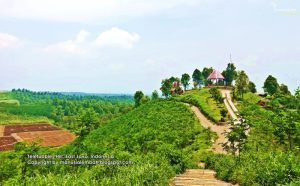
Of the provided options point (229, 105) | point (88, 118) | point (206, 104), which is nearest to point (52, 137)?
point (206, 104)

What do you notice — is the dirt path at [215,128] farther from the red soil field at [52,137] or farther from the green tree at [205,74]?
the red soil field at [52,137]

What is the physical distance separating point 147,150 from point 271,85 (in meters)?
40.2

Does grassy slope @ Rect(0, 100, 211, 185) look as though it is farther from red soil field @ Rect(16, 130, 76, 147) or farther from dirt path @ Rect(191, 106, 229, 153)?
red soil field @ Rect(16, 130, 76, 147)

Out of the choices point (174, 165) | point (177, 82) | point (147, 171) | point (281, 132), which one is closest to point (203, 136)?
point (281, 132)

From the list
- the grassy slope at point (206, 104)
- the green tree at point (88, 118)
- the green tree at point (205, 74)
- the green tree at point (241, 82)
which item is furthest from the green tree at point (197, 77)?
the green tree at point (88, 118)

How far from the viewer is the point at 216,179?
17047 mm

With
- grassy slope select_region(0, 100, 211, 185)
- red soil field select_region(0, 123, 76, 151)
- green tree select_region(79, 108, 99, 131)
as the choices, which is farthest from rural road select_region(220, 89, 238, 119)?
red soil field select_region(0, 123, 76, 151)

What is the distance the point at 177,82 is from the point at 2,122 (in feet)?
293

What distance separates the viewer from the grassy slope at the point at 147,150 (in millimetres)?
14602

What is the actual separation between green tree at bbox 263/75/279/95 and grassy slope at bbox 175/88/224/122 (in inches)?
429

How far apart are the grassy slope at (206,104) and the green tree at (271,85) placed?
10.9 metres

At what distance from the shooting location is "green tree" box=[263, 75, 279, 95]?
60775 millimetres

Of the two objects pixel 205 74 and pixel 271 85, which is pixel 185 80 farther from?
pixel 271 85

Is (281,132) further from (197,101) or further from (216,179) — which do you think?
(197,101)
